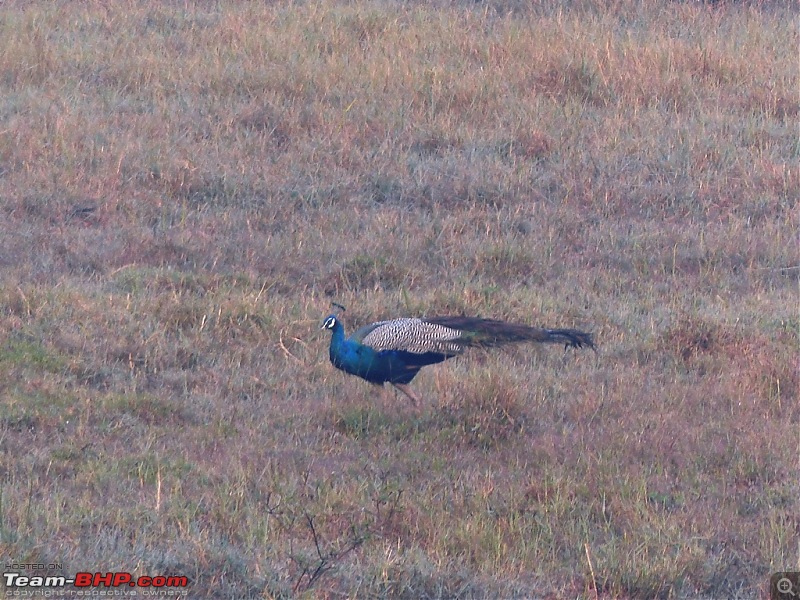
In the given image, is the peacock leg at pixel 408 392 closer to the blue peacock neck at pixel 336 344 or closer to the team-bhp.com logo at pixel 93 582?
the blue peacock neck at pixel 336 344

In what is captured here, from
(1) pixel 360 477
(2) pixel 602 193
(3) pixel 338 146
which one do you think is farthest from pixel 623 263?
(1) pixel 360 477

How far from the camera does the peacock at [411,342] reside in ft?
18.5

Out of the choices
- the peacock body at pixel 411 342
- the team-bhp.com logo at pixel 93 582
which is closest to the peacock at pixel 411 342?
the peacock body at pixel 411 342

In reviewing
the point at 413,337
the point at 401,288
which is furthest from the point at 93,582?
the point at 401,288

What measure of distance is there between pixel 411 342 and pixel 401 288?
4.77 feet

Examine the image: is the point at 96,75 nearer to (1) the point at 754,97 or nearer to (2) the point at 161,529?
(1) the point at 754,97

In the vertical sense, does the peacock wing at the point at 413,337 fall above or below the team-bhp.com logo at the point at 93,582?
below

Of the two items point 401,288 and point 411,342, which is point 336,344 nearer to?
point 411,342

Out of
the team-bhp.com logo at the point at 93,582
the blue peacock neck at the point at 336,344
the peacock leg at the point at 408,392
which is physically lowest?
the peacock leg at the point at 408,392

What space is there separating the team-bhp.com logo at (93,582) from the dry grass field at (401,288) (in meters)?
0.04

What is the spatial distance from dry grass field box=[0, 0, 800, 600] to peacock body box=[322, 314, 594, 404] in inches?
6.8

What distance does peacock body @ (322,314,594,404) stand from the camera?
Result: 5645 mm

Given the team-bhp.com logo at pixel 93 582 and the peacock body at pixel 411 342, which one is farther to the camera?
the peacock body at pixel 411 342

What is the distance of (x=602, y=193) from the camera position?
8.39 m
